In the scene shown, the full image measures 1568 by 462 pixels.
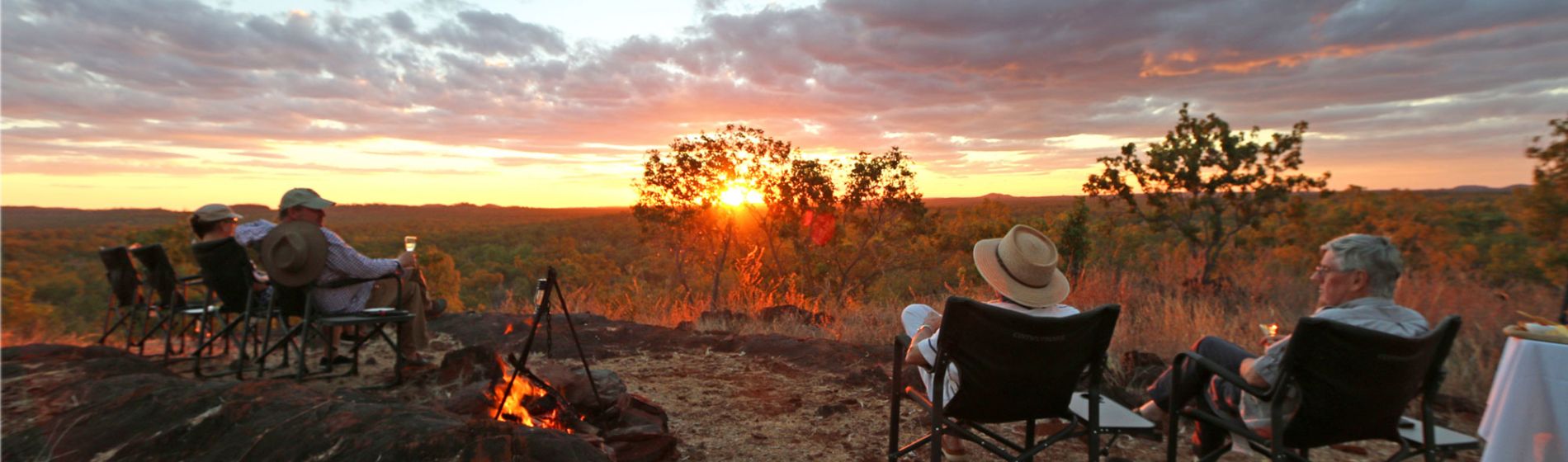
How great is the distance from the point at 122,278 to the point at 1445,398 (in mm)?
9374

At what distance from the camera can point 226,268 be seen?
5145 mm

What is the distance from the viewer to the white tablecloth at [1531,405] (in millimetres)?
2725

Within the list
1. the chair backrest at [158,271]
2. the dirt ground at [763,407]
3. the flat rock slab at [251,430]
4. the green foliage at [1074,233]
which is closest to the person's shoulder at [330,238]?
the dirt ground at [763,407]

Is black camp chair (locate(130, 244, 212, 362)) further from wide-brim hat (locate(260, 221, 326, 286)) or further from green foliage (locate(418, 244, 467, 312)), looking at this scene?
green foliage (locate(418, 244, 467, 312))

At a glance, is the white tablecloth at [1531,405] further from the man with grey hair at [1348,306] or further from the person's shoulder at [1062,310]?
the person's shoulder at [1062,310]

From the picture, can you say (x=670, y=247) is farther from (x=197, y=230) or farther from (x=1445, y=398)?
(x=1445, y=398)

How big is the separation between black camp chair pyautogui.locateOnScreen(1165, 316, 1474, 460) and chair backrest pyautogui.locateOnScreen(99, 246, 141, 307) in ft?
23.8

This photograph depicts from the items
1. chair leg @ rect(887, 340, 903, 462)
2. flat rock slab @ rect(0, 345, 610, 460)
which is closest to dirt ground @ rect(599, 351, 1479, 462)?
chair leg @ rect(887, 340, 903, 462)

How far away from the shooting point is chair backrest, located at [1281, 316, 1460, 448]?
269cm

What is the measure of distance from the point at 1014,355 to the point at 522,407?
2.31 meters

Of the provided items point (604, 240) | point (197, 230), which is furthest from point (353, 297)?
point (604, 240)

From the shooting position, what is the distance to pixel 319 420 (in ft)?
8.28

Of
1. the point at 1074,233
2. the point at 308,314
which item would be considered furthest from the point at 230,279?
the point at 1074,233

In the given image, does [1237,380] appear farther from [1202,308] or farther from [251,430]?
[1202,308]
